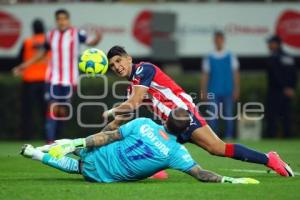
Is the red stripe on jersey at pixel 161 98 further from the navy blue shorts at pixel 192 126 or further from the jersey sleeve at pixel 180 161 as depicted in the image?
the jersey sleeve at pixel 180 161

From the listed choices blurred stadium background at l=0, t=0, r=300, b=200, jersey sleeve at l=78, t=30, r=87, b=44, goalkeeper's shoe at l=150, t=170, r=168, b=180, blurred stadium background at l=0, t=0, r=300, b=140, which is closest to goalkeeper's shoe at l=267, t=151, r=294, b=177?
goalkeeper's shoe at l=150, t=170, r=168, b=180

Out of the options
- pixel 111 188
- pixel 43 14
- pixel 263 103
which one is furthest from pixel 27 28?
pixel 111 188

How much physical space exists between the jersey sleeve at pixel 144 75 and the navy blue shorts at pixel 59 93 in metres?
6.36

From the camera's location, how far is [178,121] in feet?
40.2

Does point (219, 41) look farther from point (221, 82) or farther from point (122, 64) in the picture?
point (122, 64)

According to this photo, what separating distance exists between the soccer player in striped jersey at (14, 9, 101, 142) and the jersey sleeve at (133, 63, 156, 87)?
242 inches

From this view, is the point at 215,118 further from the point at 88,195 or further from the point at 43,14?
the point at 88,195

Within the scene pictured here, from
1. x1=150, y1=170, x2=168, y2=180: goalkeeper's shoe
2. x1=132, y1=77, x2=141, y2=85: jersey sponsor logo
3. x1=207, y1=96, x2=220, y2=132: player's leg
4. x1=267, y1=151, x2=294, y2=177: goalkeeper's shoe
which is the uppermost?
x1=132, y1=77, x2=141, y2=85: jersey sponsor logo

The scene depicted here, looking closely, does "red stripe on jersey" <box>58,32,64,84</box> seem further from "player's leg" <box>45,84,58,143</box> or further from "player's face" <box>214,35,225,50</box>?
"player's face" <box>214,35,225,50</box>

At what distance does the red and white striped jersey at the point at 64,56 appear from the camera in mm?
19656

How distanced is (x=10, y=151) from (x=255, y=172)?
5949 mm

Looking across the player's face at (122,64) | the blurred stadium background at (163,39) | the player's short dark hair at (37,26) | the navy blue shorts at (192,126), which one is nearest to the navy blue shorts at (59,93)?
the player's short dark hair at (37,26)

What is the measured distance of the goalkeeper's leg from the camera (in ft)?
42.1

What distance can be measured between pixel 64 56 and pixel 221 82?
441cm
